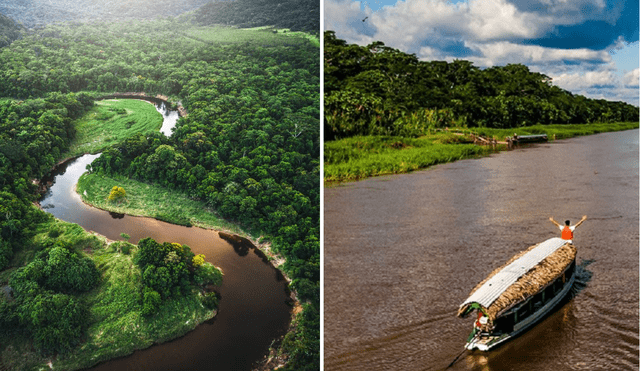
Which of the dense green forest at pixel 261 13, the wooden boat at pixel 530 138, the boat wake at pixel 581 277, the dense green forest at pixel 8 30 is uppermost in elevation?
the dense green forest at pixel 261 13

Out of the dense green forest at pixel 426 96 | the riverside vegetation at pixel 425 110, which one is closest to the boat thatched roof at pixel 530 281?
the riverside vegetation at pixel 425 110

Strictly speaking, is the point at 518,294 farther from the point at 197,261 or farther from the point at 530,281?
the point at 197,261

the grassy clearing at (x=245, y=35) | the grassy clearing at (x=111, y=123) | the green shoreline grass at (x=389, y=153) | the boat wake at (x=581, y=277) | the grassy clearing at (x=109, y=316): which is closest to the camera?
the grassy clearing at (x=109, y=316)

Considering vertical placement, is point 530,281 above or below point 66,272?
below

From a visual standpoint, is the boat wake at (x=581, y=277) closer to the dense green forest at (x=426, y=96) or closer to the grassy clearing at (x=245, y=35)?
the grassy clearing at (x=245, y=35)

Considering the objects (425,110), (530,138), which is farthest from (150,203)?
(530,138)

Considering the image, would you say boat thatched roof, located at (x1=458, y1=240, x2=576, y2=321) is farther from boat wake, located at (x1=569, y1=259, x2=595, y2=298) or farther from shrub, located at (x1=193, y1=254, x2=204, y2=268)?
shrub, located at (x1=193, y1=254, x2=204, y2=268)

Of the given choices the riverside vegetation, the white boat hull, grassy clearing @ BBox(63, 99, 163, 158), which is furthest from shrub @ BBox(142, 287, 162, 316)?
the riverside vegetation
